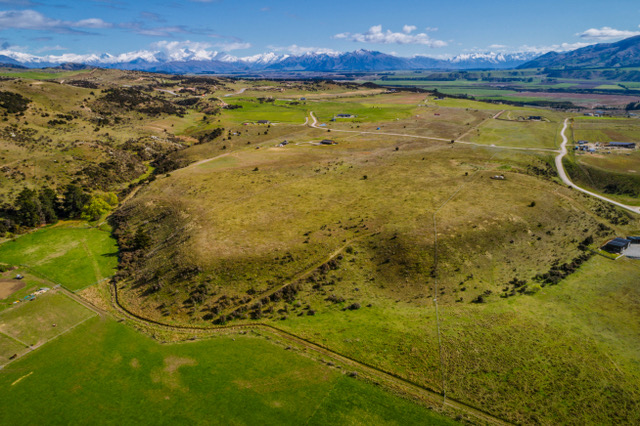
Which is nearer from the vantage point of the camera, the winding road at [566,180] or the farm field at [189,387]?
the farm field at [189,387]

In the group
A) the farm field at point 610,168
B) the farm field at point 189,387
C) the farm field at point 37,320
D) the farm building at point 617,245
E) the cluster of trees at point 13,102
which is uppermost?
the cluster of trees at point 13,102

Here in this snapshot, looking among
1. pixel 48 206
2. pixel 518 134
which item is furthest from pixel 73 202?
pixel 518 134

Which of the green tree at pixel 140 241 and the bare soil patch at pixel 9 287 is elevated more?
the green tree at pixel 140 241

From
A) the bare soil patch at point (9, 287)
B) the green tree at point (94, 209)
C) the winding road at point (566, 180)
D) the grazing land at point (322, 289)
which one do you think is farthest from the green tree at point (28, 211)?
the winding road at point (566, 180)

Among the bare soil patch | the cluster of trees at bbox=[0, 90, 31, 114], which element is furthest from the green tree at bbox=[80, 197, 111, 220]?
the cluster of trees at bbox=[0, 90, 31, 114]

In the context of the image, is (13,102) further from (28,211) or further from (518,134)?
(518,134)

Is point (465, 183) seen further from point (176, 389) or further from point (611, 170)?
point (176, 389)

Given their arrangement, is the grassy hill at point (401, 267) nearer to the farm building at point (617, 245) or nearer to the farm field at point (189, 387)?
the farm building at point (617, 245)

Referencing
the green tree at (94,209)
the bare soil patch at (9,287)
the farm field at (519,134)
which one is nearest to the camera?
the bare soil patch at (9,287)
